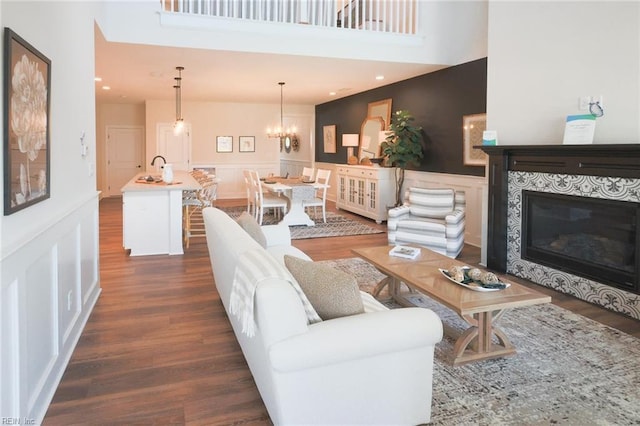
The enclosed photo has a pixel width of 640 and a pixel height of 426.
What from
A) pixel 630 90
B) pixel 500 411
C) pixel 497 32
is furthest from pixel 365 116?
pixel 500 411

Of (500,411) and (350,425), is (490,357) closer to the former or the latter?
(500,411)

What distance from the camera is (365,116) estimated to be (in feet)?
30.2

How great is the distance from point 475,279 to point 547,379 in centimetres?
71

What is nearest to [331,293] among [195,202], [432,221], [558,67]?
[558,67]

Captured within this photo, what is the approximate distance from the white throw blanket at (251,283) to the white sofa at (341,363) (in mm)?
43

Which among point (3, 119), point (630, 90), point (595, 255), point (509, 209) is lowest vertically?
point (595, 255)

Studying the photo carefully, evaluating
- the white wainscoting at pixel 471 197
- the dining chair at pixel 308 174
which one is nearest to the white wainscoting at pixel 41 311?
the white wainscoting at pixel 471 197

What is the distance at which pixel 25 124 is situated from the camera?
201cm

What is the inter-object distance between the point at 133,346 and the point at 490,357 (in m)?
2.35

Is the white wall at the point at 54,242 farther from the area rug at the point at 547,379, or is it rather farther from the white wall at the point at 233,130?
the white wall at the point at 233,130

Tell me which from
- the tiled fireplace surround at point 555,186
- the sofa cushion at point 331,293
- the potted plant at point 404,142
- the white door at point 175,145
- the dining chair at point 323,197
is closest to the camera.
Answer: the sofa cushion at point 331,293

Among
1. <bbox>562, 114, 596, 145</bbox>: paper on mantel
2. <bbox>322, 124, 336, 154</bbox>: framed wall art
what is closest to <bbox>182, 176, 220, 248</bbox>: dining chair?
<bbox>322, 124, 336, 154</bbox>: framed wall art

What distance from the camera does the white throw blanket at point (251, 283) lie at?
76.9 inches

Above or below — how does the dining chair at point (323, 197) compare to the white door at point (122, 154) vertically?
below
